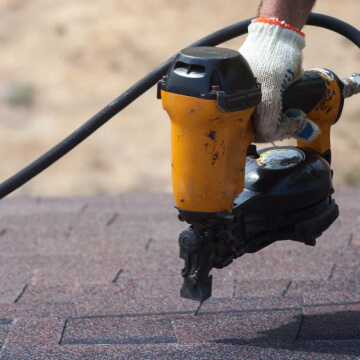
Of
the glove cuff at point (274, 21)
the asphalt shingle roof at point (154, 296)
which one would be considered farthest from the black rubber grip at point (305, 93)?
the asphalt shingle roof at point (154, 296)

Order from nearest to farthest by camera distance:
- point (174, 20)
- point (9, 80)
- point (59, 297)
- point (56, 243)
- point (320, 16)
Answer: point (320, 16) → point (59, 297) → point (56, 243) → point (9, 80) → point (174, 20)

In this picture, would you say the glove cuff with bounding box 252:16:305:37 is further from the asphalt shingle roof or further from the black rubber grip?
the asphalt shingle roof

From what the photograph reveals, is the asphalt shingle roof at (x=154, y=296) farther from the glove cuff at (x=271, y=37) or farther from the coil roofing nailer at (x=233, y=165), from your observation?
the glove cuff at (x=271, y=37)

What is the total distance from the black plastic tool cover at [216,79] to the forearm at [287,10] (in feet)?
0.72

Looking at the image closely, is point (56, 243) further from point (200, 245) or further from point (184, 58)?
point (184, 58)

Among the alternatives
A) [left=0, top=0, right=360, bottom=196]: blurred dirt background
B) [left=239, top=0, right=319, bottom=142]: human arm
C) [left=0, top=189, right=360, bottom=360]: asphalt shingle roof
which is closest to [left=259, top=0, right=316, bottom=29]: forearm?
[left=239, top=0, right=319, bottom=142]: human arm

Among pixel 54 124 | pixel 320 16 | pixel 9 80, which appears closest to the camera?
pixel 320 16

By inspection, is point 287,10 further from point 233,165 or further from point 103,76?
point 103,76

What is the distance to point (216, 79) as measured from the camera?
1.61 meters

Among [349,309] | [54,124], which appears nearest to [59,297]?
[349,309]

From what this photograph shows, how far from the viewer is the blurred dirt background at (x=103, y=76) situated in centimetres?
653

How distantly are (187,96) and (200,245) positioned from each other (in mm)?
372

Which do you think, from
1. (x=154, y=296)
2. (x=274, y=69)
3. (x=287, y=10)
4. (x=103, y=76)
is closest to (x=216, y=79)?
(x=274, y=69)

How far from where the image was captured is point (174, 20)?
8.93 m
